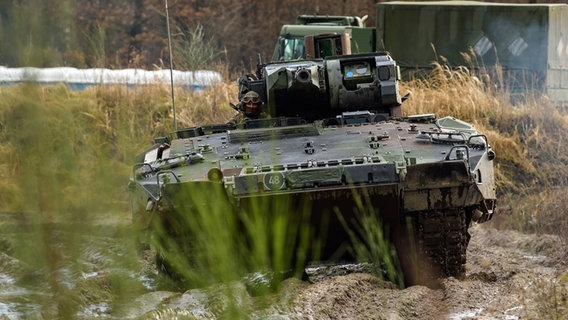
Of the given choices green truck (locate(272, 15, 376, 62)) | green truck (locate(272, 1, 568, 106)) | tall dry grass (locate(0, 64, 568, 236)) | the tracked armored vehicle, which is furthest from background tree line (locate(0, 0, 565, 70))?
the tracked armored vehicle

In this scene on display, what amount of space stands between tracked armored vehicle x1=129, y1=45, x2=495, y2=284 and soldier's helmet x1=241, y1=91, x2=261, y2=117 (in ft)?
2.66

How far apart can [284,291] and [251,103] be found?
3.24 meters

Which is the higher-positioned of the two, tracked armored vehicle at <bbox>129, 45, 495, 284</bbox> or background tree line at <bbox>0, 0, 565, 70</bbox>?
background tree line at <bbox>0, 0, 565, 70</bbox>

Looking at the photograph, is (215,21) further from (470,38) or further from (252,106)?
(252,106)

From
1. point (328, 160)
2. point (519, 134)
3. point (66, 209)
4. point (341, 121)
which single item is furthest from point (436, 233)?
point (519, 134)

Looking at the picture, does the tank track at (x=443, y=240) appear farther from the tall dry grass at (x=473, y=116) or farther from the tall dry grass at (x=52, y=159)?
the tall dry grass at (x=52, y=159)

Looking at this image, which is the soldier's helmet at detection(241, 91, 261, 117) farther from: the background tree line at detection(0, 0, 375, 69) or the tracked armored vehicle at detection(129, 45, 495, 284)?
the background tree line at detection(0, 0, 375, 69)

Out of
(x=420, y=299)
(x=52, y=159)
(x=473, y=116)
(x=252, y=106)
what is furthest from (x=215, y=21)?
(x=52, y=159)

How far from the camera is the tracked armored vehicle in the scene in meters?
6.27

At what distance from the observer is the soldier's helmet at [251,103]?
8922 mm

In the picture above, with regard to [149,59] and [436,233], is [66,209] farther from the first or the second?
[149,59]

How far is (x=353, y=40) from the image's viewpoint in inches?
692

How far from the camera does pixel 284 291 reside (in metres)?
5.95

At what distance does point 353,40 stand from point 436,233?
36.7 ft
